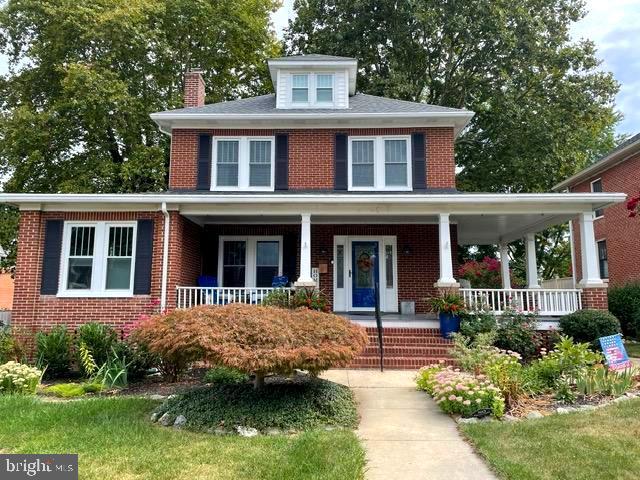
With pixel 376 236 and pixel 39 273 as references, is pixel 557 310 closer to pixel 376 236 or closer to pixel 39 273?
pixel 376 236

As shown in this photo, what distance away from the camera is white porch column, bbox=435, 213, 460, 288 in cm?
1023

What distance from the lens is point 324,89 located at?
1363cm

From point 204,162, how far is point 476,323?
8.18 metres

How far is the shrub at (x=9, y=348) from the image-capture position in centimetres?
895

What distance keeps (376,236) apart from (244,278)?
12.6 feet

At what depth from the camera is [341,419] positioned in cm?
569

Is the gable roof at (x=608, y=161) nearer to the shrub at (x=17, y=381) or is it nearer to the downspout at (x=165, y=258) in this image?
the downspout at (x=165, y=258)

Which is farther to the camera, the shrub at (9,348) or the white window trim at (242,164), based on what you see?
the white window trim at (242,164)

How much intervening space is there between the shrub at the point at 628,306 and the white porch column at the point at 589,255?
530 centimetres

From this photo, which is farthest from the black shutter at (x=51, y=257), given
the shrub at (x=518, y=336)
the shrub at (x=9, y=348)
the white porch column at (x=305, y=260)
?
the shrub at (x=518, y=336)

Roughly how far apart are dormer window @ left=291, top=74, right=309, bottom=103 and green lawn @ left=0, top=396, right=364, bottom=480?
396 inches

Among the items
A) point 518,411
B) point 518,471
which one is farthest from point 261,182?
point 518,471

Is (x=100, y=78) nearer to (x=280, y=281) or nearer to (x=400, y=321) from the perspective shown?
(x=280, y=281)

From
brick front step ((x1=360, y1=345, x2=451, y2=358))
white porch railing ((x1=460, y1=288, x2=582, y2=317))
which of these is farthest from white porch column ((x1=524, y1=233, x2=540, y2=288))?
brick front step ((x1=360, y1=345, x2=451, y2=358))
